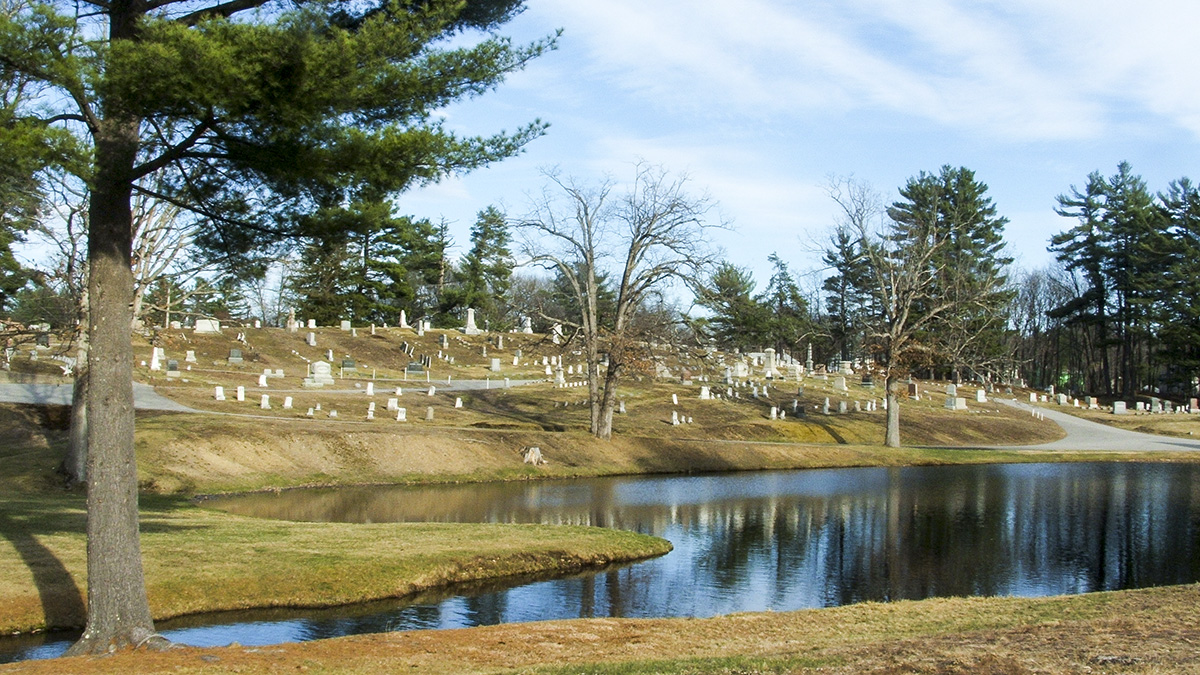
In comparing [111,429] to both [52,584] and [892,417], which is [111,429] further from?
[892,417]

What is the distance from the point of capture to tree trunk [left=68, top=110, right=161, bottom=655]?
33.8 feet

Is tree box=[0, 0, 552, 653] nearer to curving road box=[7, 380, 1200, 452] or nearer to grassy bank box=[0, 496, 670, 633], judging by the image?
grassy bank box=[0, 496, 670, 633]

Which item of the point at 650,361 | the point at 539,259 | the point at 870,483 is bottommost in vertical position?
the point at 870,483

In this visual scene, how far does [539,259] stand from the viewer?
38.8 metres

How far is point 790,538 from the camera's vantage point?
21672mm

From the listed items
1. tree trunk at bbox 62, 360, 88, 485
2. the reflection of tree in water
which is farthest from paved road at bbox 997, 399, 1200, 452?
tree trunk at bbox 62, 360, 88, 485

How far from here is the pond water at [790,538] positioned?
1436cm

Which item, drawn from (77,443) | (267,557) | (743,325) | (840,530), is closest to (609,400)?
(840,530)

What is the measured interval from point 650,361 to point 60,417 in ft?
71.9

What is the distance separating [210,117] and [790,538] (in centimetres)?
1607

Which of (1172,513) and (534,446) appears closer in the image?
(1172,513)

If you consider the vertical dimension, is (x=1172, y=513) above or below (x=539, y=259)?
below

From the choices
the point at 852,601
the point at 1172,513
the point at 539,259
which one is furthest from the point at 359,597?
the point at 539,259

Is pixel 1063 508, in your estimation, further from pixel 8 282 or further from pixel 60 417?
pixel 60 417
